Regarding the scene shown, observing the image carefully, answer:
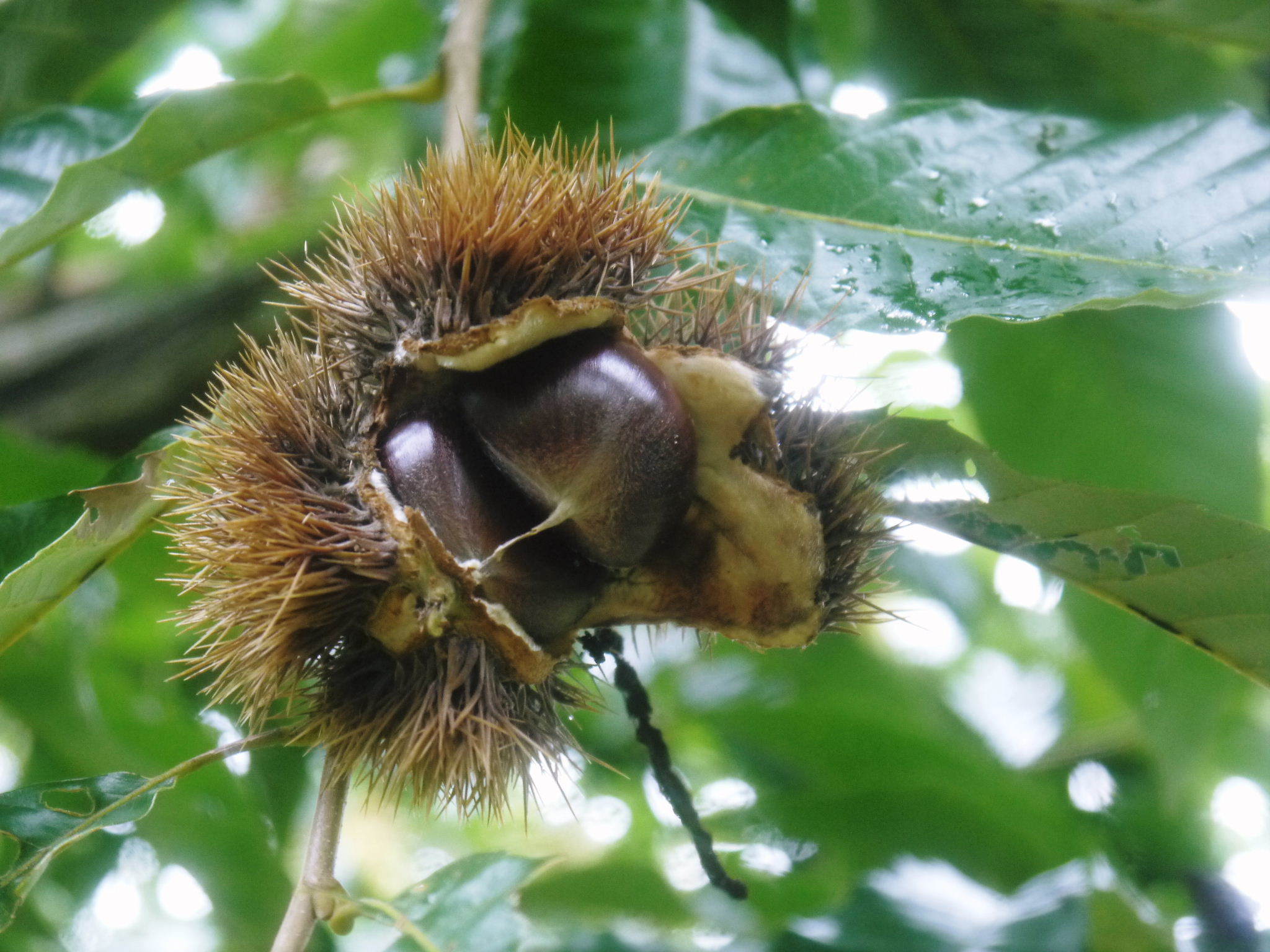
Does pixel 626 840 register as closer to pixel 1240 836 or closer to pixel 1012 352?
pixel 1012 352

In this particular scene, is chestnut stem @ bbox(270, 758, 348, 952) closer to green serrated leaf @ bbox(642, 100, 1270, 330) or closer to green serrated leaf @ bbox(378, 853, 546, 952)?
green serrated leaf @ bbox(378, 853, 546, 952)

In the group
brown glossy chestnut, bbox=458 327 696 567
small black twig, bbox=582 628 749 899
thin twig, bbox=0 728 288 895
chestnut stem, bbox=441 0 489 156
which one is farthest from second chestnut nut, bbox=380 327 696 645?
chestnut stem, bbox=441 0 489 156

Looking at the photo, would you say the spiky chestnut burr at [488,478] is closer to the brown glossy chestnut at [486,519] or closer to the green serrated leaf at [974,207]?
the brown glossy chestnut at [486,519]

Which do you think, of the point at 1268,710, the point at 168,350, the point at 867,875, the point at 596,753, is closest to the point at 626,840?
the point at 596,753

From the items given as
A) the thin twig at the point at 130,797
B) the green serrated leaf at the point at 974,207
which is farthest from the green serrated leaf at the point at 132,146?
the thin twig at the point at 130,797

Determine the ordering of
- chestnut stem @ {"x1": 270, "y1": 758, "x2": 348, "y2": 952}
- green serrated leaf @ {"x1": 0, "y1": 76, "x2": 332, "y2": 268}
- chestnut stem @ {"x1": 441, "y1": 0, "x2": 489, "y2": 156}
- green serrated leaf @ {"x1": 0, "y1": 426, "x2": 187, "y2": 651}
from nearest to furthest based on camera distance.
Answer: chestnut stem @ {"x1": 270, "y1": 758, "x2": 348, "y2": 952} < green serrated leaf @ {"x1": 0, "y1": 426, "x2": 187, "y2": 651} < green serrated leaf @ {"x1": 0, "y1": 76, "x2": 332, "y2": 268} < chestnut stem @ {"x1": 441, "y1": 0, "x2": 489, "y2": 156}

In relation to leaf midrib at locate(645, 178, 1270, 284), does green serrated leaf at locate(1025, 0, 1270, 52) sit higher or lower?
higher

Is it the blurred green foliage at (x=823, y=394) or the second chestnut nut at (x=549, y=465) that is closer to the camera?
the second chestnut nut at (x=549, y=465)
